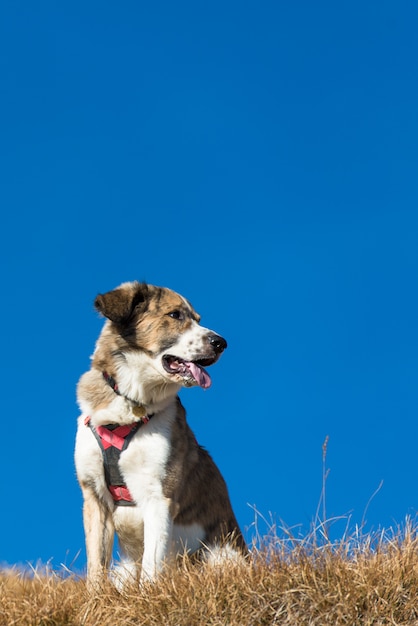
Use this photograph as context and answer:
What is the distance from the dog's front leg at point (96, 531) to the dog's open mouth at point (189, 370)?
129 cm

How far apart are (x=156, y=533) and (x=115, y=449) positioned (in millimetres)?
820

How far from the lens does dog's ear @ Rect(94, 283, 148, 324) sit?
784 cm

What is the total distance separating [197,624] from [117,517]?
1.93m

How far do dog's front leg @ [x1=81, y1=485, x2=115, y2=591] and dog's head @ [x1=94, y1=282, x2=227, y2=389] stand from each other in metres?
1.23

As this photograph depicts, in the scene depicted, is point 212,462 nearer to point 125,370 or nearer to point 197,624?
point 125,370

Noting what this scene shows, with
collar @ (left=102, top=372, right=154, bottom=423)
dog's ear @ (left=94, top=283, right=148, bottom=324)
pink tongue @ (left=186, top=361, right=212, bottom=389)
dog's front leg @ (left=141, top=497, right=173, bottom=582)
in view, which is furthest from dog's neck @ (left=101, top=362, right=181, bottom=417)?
dog's front leg @ (left=141, top=497, right=173, bottom=582)

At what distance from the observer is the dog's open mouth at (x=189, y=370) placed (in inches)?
305

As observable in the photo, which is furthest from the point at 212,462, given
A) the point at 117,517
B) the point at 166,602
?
the point at 166,602

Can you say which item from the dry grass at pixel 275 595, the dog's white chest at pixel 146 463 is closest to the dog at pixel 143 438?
the dog's white chest at pixel 146 463

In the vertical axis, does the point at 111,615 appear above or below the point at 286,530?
below

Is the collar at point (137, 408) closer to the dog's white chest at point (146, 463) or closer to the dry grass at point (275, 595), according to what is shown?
the dog's white chest at point (146, 463)

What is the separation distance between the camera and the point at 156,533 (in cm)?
735

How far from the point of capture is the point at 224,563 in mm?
6492

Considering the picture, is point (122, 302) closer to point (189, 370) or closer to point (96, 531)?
point (189, 370)
